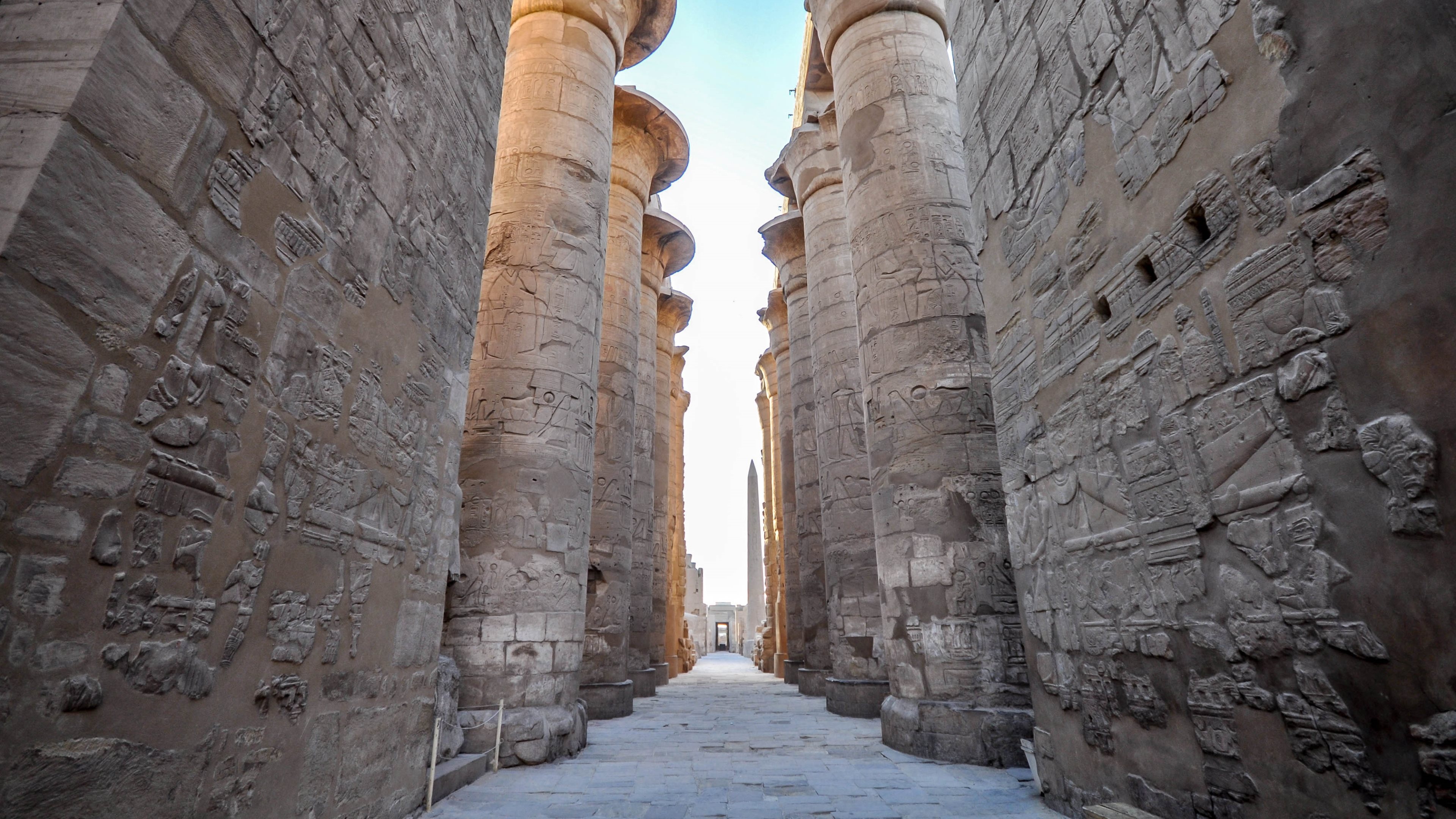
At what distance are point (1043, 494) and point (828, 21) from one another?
25.0 feet

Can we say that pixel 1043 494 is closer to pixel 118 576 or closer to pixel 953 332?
pixel 953 332

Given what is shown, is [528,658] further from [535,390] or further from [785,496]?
[785,496]

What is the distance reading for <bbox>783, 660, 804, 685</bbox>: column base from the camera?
14125 millimetres

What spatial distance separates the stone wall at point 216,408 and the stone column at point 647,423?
7.79 m

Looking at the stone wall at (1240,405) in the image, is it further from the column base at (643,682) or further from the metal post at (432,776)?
the column base at (643,682)

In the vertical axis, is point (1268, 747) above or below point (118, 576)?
below

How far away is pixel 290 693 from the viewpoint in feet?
9.18

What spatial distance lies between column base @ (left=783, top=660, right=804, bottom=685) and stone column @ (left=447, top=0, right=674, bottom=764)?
27.1 feet

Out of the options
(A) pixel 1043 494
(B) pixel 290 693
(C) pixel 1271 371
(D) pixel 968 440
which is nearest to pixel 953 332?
(D) pixel 968 440

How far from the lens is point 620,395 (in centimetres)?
1084

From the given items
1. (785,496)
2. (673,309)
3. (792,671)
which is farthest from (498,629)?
(673,309)

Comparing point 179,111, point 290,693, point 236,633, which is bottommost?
point 290,693

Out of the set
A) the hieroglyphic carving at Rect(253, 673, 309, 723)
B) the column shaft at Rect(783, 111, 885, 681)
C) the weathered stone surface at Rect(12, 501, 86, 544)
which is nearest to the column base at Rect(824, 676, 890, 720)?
the column shaft at Rect(783, 111, 885, 681)

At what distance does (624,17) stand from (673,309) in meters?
8.77
